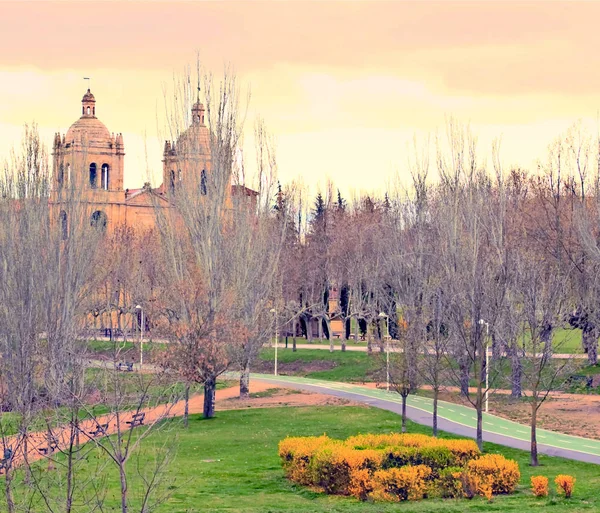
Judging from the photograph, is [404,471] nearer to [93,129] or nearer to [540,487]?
[540,487]

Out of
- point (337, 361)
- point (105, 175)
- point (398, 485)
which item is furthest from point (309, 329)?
point (398, 485)

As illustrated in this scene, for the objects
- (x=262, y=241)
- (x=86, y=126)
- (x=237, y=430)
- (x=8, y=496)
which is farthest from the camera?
(x=86, y=126)

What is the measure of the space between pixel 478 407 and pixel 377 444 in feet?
16.2

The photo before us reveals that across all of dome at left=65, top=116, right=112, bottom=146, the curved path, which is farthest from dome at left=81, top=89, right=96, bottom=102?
the curved path

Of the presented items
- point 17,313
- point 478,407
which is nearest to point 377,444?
point 478,407

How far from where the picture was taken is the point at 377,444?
26.8m

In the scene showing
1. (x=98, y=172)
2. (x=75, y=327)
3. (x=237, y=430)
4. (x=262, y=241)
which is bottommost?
(x=237, y=430)

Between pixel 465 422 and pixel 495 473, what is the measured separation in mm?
13426

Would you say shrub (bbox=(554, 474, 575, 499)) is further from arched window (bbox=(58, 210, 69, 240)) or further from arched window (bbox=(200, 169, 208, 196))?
arched window (bbox=(200, 169, 208, 196))

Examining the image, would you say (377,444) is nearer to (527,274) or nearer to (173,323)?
(527,274)

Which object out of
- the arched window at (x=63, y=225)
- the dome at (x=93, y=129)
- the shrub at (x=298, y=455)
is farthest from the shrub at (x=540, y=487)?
the dome at (x=93, y=129)

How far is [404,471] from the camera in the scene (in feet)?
80.0

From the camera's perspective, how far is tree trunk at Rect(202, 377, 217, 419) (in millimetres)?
40062

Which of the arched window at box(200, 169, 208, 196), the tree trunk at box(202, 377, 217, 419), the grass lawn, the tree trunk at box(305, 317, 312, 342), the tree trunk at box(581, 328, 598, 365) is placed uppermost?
the arched window at box(200, 169, 208, 196)
